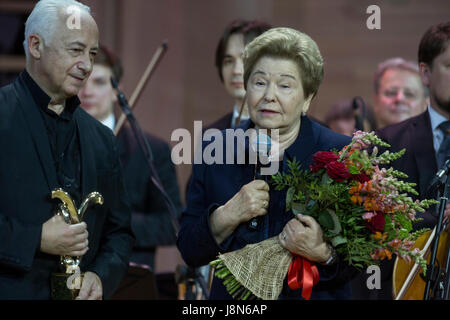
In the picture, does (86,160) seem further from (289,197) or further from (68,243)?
(289,197)

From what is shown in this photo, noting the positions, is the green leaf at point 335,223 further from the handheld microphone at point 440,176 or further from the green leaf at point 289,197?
the handheld microphone at point 440,176

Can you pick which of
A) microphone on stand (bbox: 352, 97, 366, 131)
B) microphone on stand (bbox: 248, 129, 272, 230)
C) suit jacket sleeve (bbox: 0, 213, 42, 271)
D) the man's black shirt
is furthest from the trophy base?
microphone on stand (bbox: 352, 97, 366, 131)

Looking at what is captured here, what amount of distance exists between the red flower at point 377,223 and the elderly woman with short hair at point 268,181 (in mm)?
225

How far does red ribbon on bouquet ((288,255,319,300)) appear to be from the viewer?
2.97m

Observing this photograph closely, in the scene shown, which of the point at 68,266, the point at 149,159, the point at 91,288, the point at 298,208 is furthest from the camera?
the point at 149,159

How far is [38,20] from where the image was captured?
3176 mm

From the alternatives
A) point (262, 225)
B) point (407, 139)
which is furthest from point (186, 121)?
point (262, 225)

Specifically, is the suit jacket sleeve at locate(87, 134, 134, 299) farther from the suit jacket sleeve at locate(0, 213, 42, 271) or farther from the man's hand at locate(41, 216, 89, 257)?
the suit jacket sleeve at locate(0, 213, 42, 271)

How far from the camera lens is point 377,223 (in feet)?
9.36

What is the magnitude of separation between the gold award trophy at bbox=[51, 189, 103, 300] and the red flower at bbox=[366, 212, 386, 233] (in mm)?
1037

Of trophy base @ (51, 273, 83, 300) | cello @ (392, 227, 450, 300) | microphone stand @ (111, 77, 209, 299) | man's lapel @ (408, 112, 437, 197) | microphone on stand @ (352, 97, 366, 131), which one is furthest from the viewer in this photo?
microphone on stand @ (352, 97, 366, 131)

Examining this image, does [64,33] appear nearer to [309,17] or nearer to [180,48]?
[180,48]

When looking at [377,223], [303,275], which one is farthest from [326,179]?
[303,275]

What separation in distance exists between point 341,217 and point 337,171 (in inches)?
7.8
